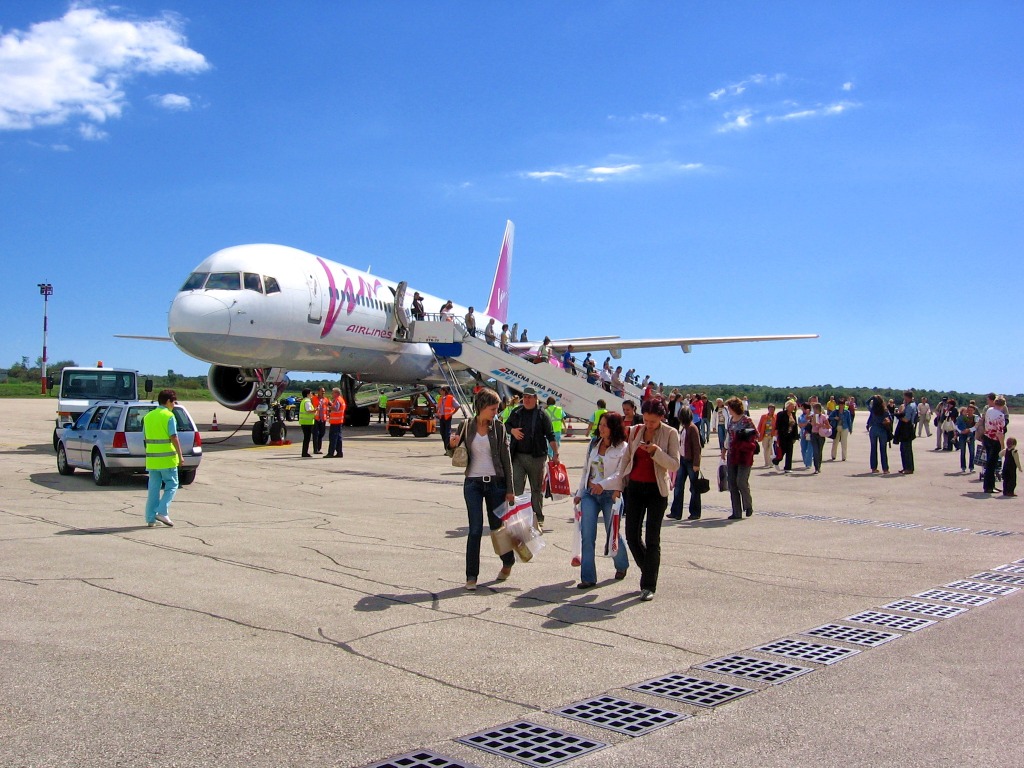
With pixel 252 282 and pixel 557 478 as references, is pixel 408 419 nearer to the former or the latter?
pixel 252 282

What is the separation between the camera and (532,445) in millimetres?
10039

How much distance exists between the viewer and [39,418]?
36562 millimetres

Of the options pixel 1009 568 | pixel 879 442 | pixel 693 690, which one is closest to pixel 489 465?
pixel 693 690

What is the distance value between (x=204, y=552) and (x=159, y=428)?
2301 millimetres

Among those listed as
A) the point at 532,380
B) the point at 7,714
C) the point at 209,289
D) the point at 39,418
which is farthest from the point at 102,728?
the point at 39,418

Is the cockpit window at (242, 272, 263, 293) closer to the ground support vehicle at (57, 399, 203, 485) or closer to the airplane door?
the airplane door

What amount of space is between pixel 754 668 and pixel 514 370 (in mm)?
21806

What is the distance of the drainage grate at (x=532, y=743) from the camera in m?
3.88

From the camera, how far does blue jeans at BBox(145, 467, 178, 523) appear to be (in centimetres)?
998

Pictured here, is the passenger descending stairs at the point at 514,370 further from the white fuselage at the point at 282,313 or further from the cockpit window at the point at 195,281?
the cockpit window at the point at 195,281

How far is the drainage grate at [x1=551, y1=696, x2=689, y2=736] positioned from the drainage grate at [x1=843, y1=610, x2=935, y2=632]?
8.02ft

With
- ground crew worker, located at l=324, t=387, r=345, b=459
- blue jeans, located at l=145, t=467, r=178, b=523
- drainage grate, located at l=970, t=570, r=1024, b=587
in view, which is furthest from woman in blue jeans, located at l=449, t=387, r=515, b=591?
ground crew worker, located at l=324, t=387, r=345, b=459

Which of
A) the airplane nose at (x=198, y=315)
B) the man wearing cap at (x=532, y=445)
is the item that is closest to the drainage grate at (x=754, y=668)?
the man wearing cap at (x=532, y=445)

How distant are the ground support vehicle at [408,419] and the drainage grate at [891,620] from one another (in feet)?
70.8
